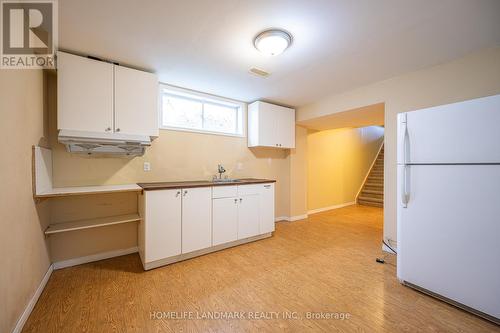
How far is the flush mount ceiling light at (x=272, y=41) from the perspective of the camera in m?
1.81

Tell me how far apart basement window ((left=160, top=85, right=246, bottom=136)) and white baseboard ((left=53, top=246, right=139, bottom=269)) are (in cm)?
178

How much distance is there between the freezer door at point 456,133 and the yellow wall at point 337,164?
302 centimetres

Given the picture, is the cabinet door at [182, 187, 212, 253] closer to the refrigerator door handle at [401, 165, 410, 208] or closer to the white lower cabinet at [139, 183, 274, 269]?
the white lower cabinet at [139, 183, 274, 269]

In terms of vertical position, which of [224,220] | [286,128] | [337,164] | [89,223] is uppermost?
[286,128]

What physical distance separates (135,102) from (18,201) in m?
1.40

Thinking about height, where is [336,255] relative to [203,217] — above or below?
below

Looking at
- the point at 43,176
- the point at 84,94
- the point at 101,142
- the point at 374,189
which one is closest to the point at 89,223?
the point at 43,176

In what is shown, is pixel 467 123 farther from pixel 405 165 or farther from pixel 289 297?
pixel 289 297

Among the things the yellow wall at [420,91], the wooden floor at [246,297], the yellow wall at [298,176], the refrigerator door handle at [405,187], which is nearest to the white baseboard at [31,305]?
the wooden floor at [246,297]

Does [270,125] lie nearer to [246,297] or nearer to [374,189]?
[246,297]

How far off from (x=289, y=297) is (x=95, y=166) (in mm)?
2659

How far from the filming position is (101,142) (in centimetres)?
226

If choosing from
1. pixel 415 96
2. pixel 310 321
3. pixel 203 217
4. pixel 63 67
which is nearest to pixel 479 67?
pixel 415 96

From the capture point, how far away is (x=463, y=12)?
1.58 meters
